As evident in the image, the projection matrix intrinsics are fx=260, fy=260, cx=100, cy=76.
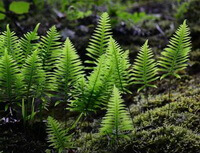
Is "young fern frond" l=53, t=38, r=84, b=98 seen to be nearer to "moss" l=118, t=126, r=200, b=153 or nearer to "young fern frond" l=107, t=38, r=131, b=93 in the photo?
"young fern frond" l=107, t=38, r=131, b=93

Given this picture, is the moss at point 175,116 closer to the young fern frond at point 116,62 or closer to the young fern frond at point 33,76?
the young fern frond at point 116,62

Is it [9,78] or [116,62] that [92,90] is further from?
[9,78]

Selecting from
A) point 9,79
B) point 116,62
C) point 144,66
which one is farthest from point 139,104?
point 9,79

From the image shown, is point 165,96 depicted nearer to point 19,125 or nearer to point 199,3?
point 19,125

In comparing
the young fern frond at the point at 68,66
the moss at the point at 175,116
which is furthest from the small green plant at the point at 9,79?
the moss at the point at 175,116

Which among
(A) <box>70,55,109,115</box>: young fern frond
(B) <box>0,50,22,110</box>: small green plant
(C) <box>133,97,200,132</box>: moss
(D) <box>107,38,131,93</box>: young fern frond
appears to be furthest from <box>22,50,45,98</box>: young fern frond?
(C) <box>133,97,200,132</box>: moss
